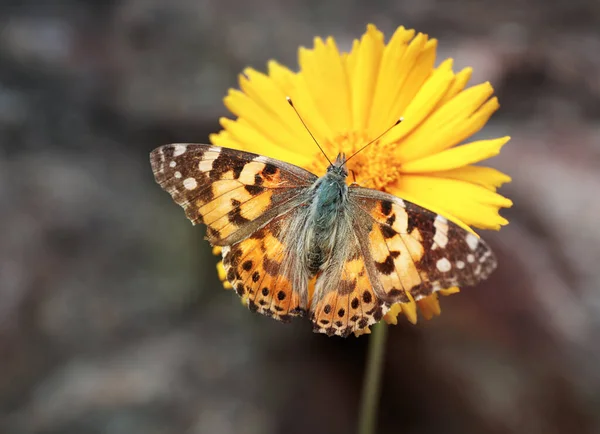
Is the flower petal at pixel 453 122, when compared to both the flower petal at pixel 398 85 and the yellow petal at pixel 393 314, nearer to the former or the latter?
the flower petal at pixel 398 85

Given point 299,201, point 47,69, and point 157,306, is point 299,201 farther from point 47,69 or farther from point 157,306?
point 47,69

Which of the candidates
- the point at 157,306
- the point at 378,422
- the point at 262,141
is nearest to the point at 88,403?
the point at 157,306

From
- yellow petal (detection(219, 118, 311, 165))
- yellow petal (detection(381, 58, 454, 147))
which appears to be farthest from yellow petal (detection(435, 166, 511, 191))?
yellow petal (detection(219, 118, 311, 165))

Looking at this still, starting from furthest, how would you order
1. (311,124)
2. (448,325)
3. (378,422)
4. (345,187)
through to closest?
(378,422), (448,325), (311,124), (345,187)

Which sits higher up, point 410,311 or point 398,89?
point 398,89

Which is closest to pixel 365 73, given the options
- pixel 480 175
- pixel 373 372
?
pixel 480 175

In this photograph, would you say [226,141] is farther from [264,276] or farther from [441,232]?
[441,232]
